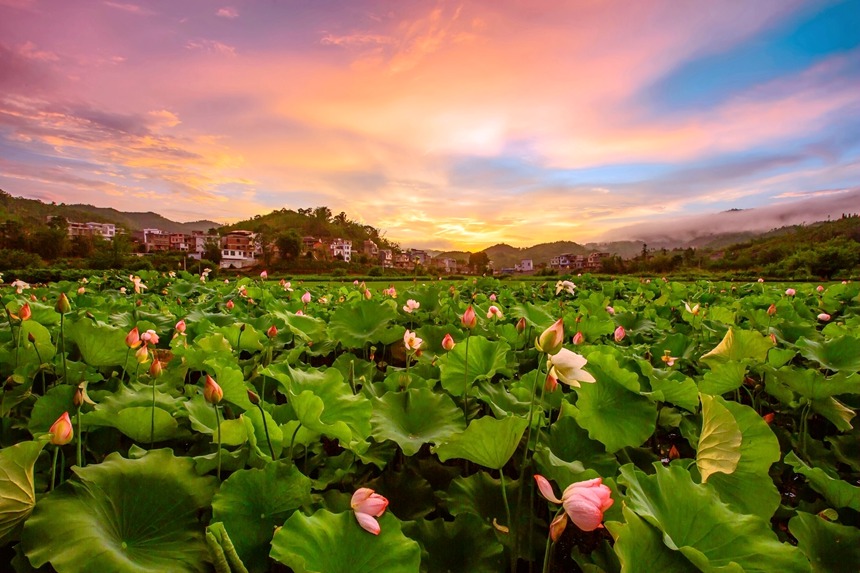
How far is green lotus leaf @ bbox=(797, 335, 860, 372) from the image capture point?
165 centimetres

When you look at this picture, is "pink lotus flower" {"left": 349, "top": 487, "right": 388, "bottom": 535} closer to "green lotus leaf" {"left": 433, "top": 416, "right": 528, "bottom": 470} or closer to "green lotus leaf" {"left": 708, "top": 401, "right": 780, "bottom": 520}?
"green lotus leaf" {"left": 433, "top": 416, "right": 528, "bottom": 470}

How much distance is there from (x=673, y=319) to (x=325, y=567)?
124 inches

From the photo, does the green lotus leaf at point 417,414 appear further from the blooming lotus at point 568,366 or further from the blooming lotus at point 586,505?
the blooming lotus at point 586,505

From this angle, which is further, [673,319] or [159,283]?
[159,283]

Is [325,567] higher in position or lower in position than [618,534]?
lower

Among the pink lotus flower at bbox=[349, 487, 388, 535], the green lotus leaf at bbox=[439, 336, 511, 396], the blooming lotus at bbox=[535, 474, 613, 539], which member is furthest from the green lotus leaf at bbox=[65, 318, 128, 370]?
the blooming lotus at bbox=[535, 474, 613, 539]

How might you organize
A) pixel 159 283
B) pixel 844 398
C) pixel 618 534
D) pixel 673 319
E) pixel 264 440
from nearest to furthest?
pixel 618 534 < pixel 264 440 < pixel 844 398 < pixel 673 319 < pixel 159 283

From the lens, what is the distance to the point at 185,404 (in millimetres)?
1079

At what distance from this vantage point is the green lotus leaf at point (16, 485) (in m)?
0.72

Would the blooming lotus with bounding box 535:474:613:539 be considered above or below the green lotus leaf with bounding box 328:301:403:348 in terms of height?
below

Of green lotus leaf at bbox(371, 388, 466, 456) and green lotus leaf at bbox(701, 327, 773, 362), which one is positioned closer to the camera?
green lotus leaf at bbox(371, 388, 466, 456)

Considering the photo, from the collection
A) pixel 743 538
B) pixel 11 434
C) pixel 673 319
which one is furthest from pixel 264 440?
pixel 673 319

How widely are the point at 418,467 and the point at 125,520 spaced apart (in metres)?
0.66

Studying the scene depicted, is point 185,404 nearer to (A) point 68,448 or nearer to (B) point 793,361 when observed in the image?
(A) point 68,448
